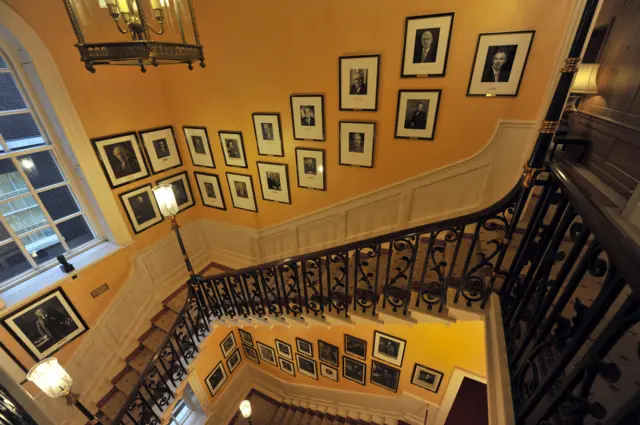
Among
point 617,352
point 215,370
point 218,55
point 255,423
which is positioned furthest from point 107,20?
point 255,423

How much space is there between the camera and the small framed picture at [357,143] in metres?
3.29

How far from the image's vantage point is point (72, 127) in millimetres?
3344

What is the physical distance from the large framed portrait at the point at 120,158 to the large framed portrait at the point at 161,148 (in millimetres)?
124

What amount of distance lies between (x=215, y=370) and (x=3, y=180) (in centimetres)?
441

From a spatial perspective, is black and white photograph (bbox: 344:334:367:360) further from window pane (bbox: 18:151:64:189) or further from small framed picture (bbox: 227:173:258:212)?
window pane (bbox: 18:151:64:189)

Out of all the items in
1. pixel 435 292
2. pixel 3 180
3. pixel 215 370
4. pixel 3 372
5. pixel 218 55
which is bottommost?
pixel 215 370

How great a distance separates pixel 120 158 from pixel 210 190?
A: 141cm

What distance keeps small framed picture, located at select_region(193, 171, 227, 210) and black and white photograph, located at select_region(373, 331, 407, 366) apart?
11.3 feet

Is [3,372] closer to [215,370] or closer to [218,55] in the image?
[218,55]

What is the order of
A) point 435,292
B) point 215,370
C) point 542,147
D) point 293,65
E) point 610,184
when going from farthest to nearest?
point 215,370, point 293,65, point 610,184, point 435,292, point 542,147

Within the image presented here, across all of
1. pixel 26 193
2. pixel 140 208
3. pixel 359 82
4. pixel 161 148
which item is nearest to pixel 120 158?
pixel 161 148

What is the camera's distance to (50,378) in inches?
99.8

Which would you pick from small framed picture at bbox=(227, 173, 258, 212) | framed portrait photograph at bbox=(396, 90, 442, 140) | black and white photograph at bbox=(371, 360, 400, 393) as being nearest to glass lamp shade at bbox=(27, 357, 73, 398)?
small framed picture at bbox=(227, 173, 258, 212)

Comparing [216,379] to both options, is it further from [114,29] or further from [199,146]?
[114,29]
